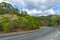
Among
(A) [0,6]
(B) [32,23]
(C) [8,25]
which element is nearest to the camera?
(C) [8,25]

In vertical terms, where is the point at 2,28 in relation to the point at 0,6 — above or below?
below

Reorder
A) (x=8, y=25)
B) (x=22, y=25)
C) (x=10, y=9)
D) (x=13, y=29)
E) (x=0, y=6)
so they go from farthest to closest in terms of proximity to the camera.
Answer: (x=10, y=9), (x=0, y=6), (x=22, y=25), (x=13, y=29), (x=8, y=25)

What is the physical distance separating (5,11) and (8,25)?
29.8 meters

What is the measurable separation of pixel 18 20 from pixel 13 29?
13.0 ft

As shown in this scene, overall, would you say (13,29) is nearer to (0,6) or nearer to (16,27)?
(16,27)

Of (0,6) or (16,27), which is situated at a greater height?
(0,6)

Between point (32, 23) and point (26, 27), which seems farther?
point (32, 23)

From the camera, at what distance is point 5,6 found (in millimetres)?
81312

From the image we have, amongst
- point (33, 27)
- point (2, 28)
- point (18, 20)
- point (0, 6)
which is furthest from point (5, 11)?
point (2, 28)

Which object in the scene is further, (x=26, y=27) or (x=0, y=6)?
(x=0, y=6)

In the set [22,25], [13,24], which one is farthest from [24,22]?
[13,24]

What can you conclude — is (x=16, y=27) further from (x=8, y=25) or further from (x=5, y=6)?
(x=5, y=6)

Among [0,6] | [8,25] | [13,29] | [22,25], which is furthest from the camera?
[0,6]

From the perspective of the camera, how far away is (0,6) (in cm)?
7706
